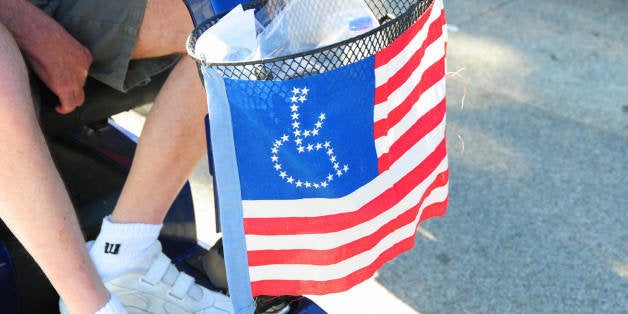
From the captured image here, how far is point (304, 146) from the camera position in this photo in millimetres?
1093

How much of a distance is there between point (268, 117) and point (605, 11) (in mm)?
2768

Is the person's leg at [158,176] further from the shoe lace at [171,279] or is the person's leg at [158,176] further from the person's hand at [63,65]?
the person's hand at [63,65]

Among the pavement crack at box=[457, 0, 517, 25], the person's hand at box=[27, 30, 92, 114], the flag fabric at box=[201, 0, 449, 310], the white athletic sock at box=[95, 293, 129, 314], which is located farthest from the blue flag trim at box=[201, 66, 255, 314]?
the pavement crack at box=[457, 0, 517, 25]

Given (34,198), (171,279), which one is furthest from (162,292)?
(34,198)

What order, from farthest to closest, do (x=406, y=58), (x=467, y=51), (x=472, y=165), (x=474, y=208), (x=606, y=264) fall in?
(x=467, y=51), (x=472, y=165), (x=474, y=208), (x=606, y=264), (x=406, y=58)

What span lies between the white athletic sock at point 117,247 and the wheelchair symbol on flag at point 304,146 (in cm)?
55

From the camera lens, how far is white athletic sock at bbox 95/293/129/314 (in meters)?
1.42

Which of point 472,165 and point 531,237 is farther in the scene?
point 472,165

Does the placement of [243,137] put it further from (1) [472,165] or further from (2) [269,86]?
(1) [472,165]

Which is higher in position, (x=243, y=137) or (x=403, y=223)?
(x=243, y=137)

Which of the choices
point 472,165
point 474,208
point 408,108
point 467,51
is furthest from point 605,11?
point 408,108

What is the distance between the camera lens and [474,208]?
7.30 feet

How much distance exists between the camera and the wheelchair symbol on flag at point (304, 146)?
3.50ft

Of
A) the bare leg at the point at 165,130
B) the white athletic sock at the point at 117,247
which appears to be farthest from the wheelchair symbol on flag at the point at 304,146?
the white athletic sock at the point at 117,247
